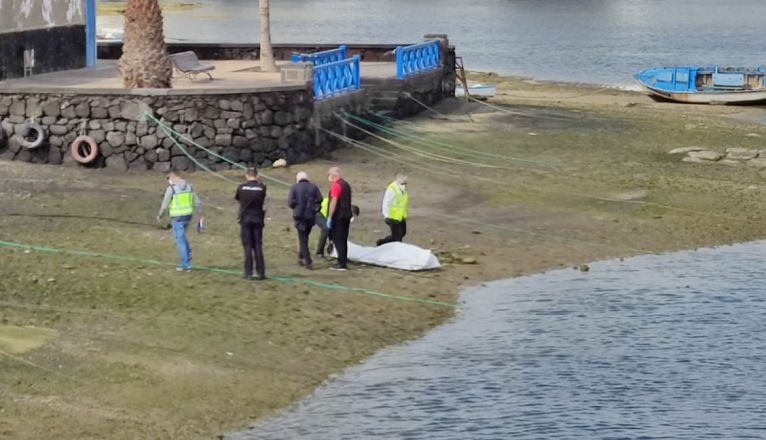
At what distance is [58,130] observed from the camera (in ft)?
91.9

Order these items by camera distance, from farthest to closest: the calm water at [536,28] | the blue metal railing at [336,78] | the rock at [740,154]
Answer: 1. the calm water at [536,28]
2. the rock at [740,154]
3. the blue metal railing at [336,78]

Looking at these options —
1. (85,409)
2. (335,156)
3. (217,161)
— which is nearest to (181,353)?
(85,409)

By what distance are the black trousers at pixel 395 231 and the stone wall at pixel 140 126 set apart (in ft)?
23.3

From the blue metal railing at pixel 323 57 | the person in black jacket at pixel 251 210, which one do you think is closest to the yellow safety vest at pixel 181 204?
the person in black jacket at pixel 251 210

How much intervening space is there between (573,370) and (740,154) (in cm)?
1810

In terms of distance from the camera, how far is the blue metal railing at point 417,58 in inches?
1419

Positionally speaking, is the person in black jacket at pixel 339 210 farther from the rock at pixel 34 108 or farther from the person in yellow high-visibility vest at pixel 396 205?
the rock at pixel 34 108

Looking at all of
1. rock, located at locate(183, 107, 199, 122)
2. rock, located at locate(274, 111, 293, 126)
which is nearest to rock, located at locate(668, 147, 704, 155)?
rock, located at locate(274, 111, 293, 126)

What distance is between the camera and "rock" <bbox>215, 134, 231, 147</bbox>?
2789 centimetres

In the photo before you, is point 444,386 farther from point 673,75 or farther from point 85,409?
point 673,75

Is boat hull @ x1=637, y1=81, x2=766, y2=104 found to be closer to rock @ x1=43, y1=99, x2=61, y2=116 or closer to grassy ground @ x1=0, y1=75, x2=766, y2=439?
grassy ground @ x1=0, y1=75, x2=766, y2=439

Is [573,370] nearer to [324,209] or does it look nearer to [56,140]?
[324,209]

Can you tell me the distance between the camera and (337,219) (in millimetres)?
20250

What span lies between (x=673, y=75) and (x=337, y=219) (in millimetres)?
32695
